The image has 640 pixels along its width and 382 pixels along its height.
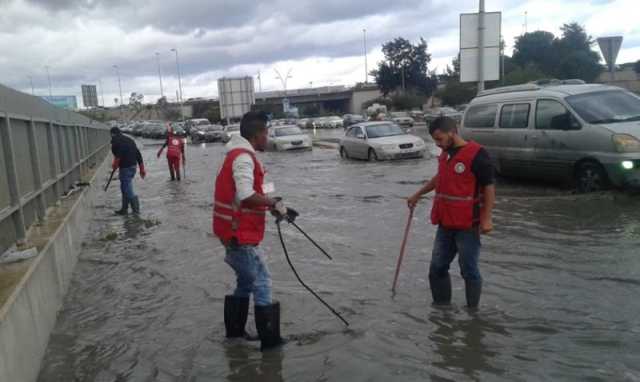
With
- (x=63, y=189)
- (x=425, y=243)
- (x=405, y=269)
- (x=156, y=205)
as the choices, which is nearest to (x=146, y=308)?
(x=405, y=269)

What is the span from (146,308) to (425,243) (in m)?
3.87

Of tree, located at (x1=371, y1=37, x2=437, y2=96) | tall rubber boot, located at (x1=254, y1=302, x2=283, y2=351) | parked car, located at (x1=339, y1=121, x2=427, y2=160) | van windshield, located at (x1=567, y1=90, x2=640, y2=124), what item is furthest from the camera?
tree, located at (x1=371, y1=37, x2=437, y2=96)

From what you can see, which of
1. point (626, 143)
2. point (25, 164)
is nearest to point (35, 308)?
point (25, 164)

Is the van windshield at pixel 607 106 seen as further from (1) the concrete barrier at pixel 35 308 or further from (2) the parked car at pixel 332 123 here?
(2) the parked car at pixel 332 123

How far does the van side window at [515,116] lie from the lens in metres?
11.3

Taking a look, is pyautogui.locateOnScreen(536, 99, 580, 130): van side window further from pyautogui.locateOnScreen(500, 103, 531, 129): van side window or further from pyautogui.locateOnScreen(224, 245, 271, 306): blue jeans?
pyautogui.locateOnScreen(224, 245, 271, 306): blue jeans

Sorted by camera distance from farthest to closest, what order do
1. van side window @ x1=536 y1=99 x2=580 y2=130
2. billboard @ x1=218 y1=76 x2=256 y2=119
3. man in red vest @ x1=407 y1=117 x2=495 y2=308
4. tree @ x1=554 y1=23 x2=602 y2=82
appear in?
tree @ x1=554 y1=23 x2=602 y2=82, billboard @ x1=218 y1=76 x2=256 y2=119, van side window @ x1=536 y1=99 x2=580 y2=130, man in red vest @ x1=407 y1=117 x2=495 y2=308

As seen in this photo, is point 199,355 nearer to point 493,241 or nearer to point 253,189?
point 253,189

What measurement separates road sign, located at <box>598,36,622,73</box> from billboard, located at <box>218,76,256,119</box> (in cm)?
4116

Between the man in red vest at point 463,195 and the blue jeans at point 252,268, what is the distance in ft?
5.27

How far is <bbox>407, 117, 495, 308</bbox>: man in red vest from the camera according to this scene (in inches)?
193

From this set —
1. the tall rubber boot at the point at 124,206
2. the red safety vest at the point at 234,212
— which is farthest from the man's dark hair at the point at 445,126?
the tall rubber boot at the point at 124,206

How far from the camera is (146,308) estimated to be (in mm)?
6156

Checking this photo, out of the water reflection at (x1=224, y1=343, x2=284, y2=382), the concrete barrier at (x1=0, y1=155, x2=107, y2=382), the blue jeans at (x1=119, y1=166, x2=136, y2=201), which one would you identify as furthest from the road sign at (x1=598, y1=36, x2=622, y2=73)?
the concrete barrier at (x1=0, y1=155, x2=107, y2=382)
